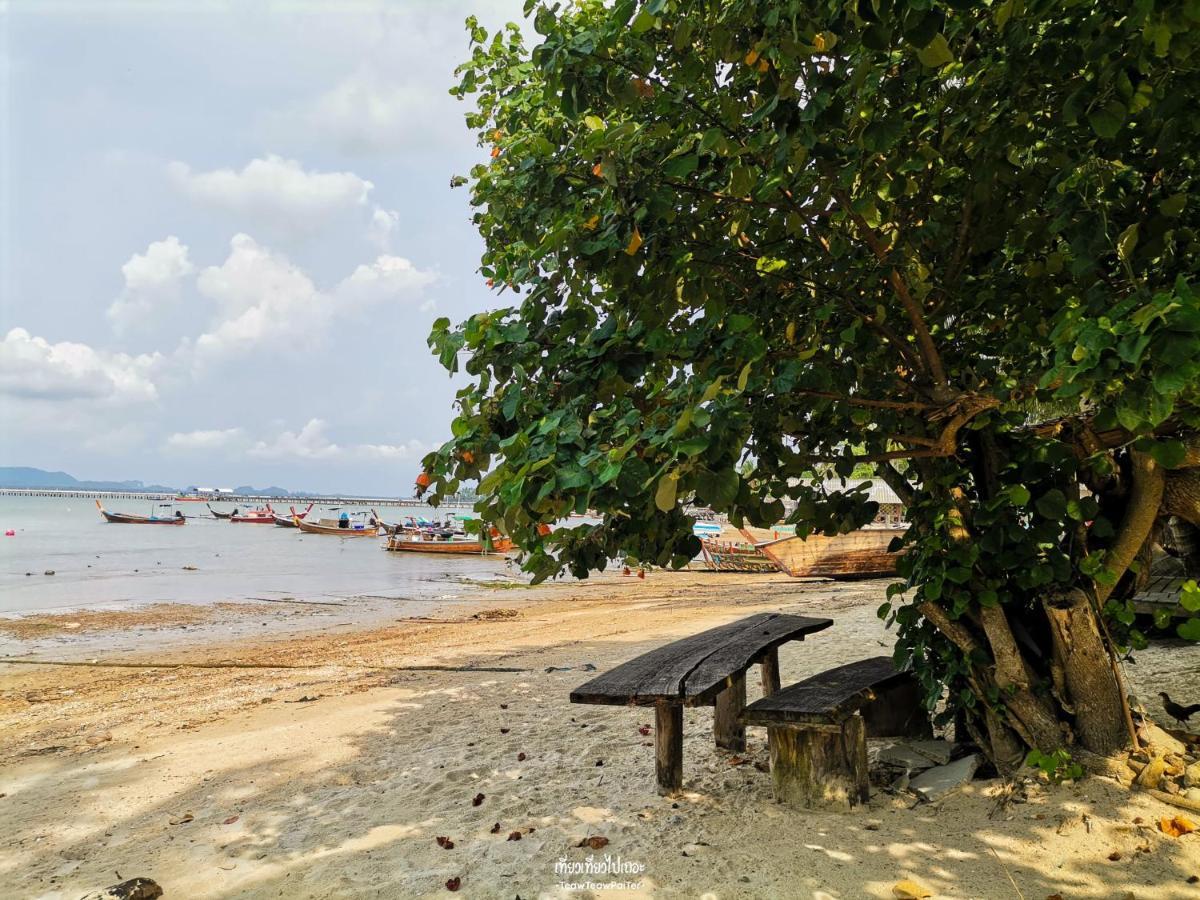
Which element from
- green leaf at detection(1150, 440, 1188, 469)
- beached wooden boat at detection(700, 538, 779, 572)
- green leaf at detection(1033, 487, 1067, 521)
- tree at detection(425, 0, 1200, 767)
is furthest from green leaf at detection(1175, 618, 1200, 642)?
beached wooden boat at detection(700, 538, 779, 572)

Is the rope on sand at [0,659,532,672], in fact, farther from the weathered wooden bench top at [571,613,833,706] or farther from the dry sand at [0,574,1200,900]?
the weathered wooden bench top at [571,613,833,706]

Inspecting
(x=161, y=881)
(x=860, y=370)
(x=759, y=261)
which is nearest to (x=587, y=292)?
(x=759, y=261)

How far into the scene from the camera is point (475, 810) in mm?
3785

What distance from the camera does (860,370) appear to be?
3398 millimetres

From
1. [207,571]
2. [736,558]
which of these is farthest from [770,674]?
[207,571]

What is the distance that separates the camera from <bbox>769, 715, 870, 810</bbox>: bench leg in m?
3.38

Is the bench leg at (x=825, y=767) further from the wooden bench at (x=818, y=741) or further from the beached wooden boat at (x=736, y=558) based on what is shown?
the beached wooden boat at (x=736, y=558)

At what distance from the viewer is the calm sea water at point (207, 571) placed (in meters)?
22.3

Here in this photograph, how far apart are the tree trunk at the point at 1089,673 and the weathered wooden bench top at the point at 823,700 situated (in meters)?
0.85

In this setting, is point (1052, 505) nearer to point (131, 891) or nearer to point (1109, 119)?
point (1109, 119)

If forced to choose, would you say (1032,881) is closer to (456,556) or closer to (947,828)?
(947,828)

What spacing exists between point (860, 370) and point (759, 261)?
704mm

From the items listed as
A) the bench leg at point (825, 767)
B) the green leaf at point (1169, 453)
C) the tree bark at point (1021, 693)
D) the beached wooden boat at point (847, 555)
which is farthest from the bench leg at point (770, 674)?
the beached wooden boat at point (847, 555)

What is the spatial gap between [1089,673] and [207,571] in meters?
33.6
